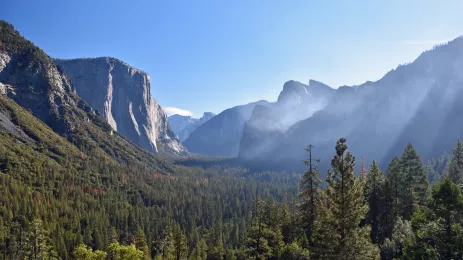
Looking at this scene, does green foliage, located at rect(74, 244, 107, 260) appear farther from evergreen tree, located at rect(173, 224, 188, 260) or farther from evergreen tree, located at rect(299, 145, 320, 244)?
evergreen tree, located at rect(299, 145, 320, 244)

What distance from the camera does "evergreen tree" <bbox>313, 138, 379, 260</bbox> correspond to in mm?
24016

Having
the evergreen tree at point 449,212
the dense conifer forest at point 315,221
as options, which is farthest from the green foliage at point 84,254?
the evergreen tree at point 449,212

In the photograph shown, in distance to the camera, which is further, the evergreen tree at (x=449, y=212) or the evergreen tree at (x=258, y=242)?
the evergreen tree at (x=258, y=242)

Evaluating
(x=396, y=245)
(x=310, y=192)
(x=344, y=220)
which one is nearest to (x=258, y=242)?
(x=310, y=192)

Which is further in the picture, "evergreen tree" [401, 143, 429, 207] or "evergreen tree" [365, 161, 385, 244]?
"evergreen tree" [401, 143, 429, 207]

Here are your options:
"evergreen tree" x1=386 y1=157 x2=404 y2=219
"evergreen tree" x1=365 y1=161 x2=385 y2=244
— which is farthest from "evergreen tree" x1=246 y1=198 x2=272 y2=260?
"evergreen tree" x1=386 y1=157 x2=404 y2=219

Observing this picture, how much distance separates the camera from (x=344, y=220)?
972 inches

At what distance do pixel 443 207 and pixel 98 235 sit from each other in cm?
12137

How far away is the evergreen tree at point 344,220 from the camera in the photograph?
2402 centimetres

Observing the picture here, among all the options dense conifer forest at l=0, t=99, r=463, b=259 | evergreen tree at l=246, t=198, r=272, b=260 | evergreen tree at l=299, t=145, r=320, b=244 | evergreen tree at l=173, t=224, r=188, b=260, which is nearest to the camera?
dense conifer forest at l=0, t=99, r=463, b=259

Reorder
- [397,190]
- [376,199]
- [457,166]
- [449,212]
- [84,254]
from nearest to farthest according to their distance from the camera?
[449,212]
[84,254]
[397,190]
[376,199]
[457,166]

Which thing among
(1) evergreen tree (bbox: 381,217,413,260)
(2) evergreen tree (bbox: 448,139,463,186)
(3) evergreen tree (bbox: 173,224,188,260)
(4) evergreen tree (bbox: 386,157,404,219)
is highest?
(2) evergreen tree (bbox: 448,139,463,186)

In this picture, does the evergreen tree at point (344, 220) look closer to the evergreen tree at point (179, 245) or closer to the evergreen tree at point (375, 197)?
the evergreen tree at point (179, 245)

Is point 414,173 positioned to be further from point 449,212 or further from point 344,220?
point 344,220
